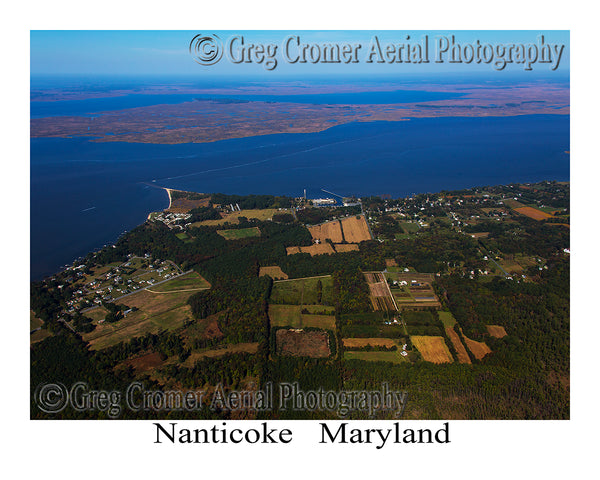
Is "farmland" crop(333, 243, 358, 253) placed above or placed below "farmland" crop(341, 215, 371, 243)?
below

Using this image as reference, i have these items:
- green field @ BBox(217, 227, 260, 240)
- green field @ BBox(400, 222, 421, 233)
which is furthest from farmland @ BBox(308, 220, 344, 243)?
green field @ BBox(400, 222, 421, 233)

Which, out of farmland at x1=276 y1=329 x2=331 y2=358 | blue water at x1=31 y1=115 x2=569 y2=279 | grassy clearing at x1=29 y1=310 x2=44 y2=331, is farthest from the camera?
blue water at x1=31 y1=115 x2=569 y2=279

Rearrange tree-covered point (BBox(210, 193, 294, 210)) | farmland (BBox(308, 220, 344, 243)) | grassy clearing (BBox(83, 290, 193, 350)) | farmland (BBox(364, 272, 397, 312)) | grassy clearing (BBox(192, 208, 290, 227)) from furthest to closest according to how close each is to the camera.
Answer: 1. tree-covered point (BBox(210, 193, 294, 210))
2. grassy clearing (BBox(192, 208, 290, 227))
3. farmland (BBox(308, 220, 344, 243))
4. farmland (BBox(364, 272, 397, 312))
5. grassy clearing (BBox(83, 290, 193, 350))

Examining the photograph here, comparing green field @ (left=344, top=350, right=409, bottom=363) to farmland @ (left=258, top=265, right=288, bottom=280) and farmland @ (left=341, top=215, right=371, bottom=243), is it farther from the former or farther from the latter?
farmland @ (left=341, top=215, right=371, bottom=243)

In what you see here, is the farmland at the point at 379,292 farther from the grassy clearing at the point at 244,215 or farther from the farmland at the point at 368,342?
the grassy clearing at the point at 244,215

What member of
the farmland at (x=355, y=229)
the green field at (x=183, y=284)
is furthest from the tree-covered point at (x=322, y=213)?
the green field at (x=183, y=284)

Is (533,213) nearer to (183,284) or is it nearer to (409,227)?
(409,227)
